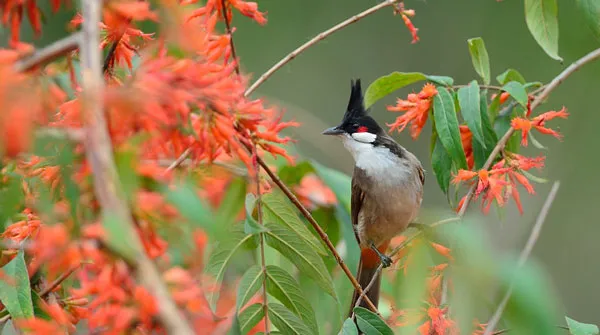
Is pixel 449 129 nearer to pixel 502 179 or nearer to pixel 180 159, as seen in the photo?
pixel 502 179

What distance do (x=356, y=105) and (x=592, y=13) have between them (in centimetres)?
132

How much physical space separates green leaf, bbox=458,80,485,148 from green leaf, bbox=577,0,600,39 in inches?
13.7

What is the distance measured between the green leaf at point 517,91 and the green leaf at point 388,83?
253 mm

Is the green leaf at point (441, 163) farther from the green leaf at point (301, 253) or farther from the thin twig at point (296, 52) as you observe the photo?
the green leaf at point (301, 253)

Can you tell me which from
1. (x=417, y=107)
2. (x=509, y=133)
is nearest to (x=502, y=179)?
(x=509, y=133)

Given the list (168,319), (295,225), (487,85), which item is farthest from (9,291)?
(487,85)

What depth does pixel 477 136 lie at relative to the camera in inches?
91.8

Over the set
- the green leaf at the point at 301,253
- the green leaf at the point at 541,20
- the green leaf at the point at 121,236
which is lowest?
the green leaf at the point at 301,253

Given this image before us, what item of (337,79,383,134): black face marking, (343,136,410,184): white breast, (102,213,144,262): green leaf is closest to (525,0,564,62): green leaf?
(337,79,383,134): black face marking

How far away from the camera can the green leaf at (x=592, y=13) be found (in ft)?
7.61

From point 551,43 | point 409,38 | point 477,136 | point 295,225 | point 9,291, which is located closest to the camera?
point 9,291

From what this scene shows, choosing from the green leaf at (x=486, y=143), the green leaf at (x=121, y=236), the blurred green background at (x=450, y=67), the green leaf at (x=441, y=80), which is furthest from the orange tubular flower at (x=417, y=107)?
the blurred green background at (x=450, y=67)

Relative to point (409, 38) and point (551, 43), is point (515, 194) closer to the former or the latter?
point (551, 43)

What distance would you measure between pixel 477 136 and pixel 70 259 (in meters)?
1.54
